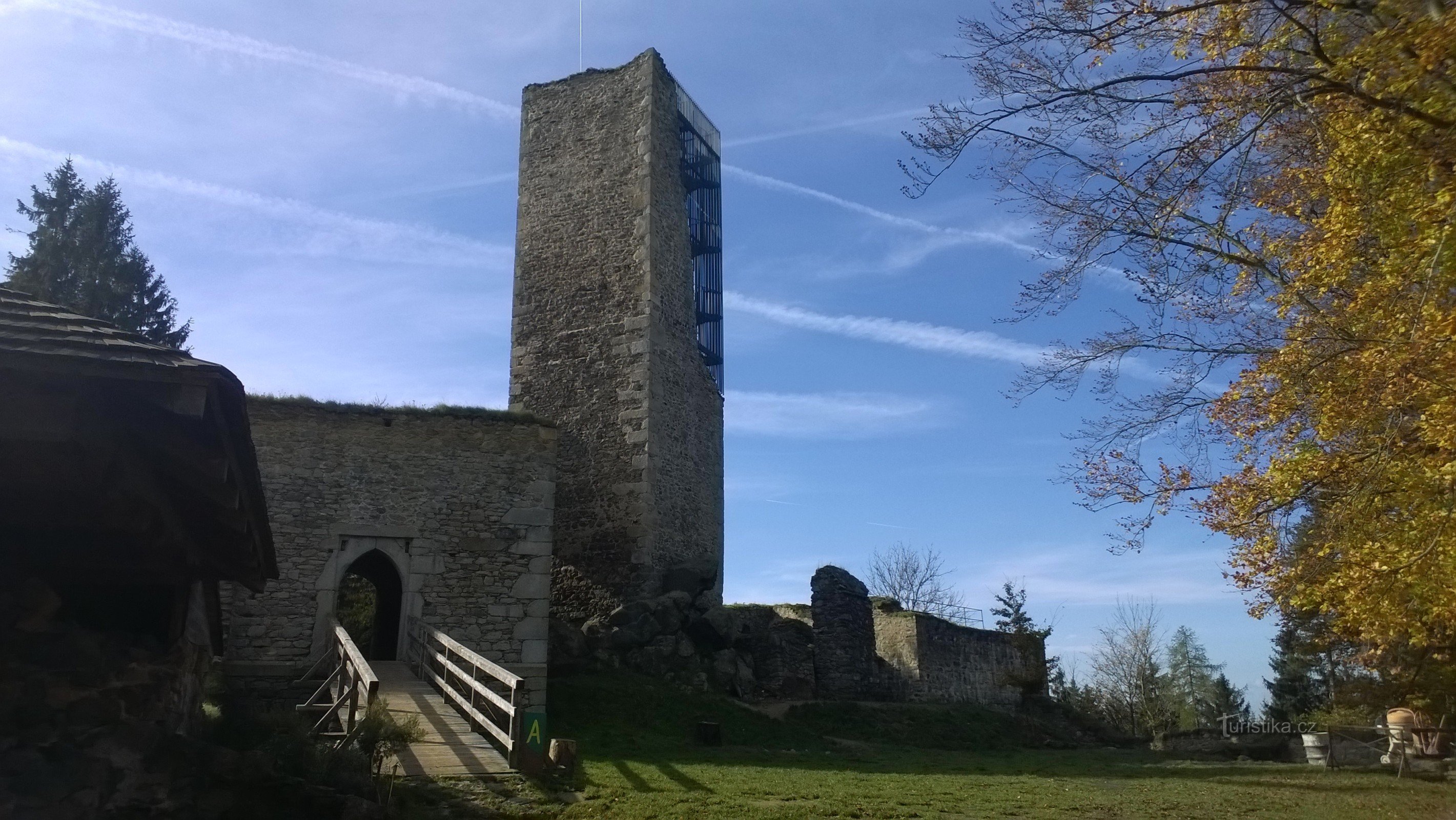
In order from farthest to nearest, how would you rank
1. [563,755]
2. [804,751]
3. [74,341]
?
[804,751], [563,755], [74,341]

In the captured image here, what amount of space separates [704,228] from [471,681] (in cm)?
1518

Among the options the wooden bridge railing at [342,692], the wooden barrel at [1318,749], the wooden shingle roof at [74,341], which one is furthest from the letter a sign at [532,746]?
the wooden barrel at [1318,749]

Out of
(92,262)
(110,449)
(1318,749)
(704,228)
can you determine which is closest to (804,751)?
(1318,749)

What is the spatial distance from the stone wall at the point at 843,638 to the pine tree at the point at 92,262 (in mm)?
15894

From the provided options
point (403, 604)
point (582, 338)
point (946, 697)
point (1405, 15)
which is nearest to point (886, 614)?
point (946, 697)

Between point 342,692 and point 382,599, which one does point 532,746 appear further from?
point 382,599

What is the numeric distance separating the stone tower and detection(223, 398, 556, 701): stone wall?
473 cm

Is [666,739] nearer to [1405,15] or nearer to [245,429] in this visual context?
[245,429]

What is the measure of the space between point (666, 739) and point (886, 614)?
1053 centimetres

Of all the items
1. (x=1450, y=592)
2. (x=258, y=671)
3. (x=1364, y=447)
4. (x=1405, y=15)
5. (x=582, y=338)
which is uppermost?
(x=582, y=338)

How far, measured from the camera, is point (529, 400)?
72.5ft

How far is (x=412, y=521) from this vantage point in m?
15.2

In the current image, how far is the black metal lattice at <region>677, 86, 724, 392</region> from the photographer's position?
77.4 feet

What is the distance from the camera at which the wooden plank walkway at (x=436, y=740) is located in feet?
30.0
